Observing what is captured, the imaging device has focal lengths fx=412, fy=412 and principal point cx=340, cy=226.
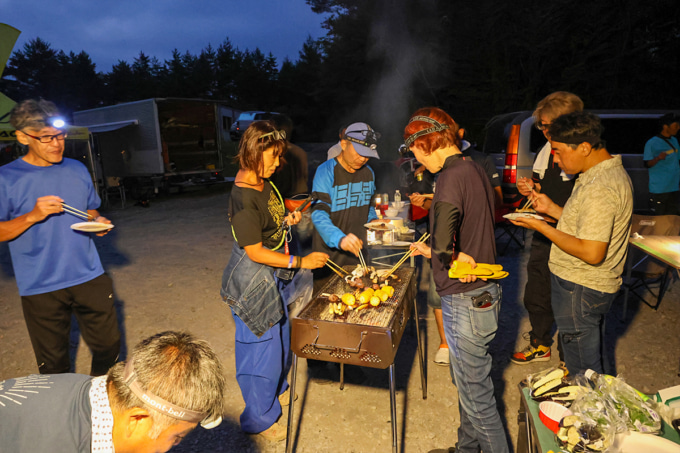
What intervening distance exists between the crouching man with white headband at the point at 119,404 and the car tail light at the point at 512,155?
750 centimetres

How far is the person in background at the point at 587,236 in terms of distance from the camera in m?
2.20

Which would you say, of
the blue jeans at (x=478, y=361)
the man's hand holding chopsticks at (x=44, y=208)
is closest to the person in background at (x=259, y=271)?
the blue jeans at (x=478, y=361)

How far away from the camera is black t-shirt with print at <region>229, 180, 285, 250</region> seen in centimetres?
248

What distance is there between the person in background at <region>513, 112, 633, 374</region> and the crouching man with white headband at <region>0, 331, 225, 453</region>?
2004 mm

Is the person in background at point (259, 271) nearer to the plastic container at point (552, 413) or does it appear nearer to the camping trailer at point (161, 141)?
the plastic container at point (552, 413)

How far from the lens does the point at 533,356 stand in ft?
12.8

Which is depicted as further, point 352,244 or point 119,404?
point 352,244

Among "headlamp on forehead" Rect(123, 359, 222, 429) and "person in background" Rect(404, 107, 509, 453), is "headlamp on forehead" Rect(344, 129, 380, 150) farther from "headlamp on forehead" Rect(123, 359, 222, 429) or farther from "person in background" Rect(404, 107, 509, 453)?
"headlamp on forehead" Rect(123, 359, 222, 429)

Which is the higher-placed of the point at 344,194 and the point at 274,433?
the point at 344,194

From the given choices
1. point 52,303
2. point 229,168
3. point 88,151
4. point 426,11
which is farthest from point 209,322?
point 426,11

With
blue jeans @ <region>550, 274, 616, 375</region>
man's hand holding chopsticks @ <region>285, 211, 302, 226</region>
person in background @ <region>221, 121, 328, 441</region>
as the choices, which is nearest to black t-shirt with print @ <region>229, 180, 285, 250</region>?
person in background @ <region>221, 121, 328, 441</region>

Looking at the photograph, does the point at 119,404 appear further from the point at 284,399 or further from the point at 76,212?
the point at 284,399

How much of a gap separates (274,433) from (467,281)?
189 centimetres

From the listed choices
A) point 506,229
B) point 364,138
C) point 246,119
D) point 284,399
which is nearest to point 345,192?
point 364,138
